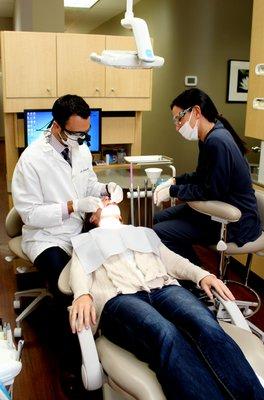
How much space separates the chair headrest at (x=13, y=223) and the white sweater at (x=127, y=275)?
0.74 meters

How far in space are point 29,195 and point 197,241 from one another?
896 millimetres

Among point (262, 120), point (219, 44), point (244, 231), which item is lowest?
point (244, 231)

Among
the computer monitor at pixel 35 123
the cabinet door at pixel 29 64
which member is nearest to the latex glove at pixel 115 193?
the computer monitor at pixel 35 123

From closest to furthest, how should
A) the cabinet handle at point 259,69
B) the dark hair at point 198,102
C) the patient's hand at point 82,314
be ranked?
1. the patient's hand at point 82,314
2. the dark hair at point 198,102
3. the cabinet handle at point 259,69

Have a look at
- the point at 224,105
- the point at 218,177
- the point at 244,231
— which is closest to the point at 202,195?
the point at 218,177

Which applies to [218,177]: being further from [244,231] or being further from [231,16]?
[231,16]

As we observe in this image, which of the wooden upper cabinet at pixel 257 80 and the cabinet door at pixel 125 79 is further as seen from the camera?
the cabinet door at pixel 125 79

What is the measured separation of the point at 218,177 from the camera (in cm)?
213

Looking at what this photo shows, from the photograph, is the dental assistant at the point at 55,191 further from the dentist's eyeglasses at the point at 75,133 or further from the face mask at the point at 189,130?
the face mask at the point at 189,130

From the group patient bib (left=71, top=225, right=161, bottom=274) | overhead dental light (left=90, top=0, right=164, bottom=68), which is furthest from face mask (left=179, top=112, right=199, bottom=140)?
patient bib (left=71, top=225, right=161, bottom=274)

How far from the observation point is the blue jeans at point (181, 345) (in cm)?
124

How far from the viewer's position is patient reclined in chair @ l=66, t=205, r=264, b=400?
49.5 inches

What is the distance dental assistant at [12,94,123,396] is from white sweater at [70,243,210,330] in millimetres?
312

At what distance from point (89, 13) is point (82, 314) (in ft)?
20.2
